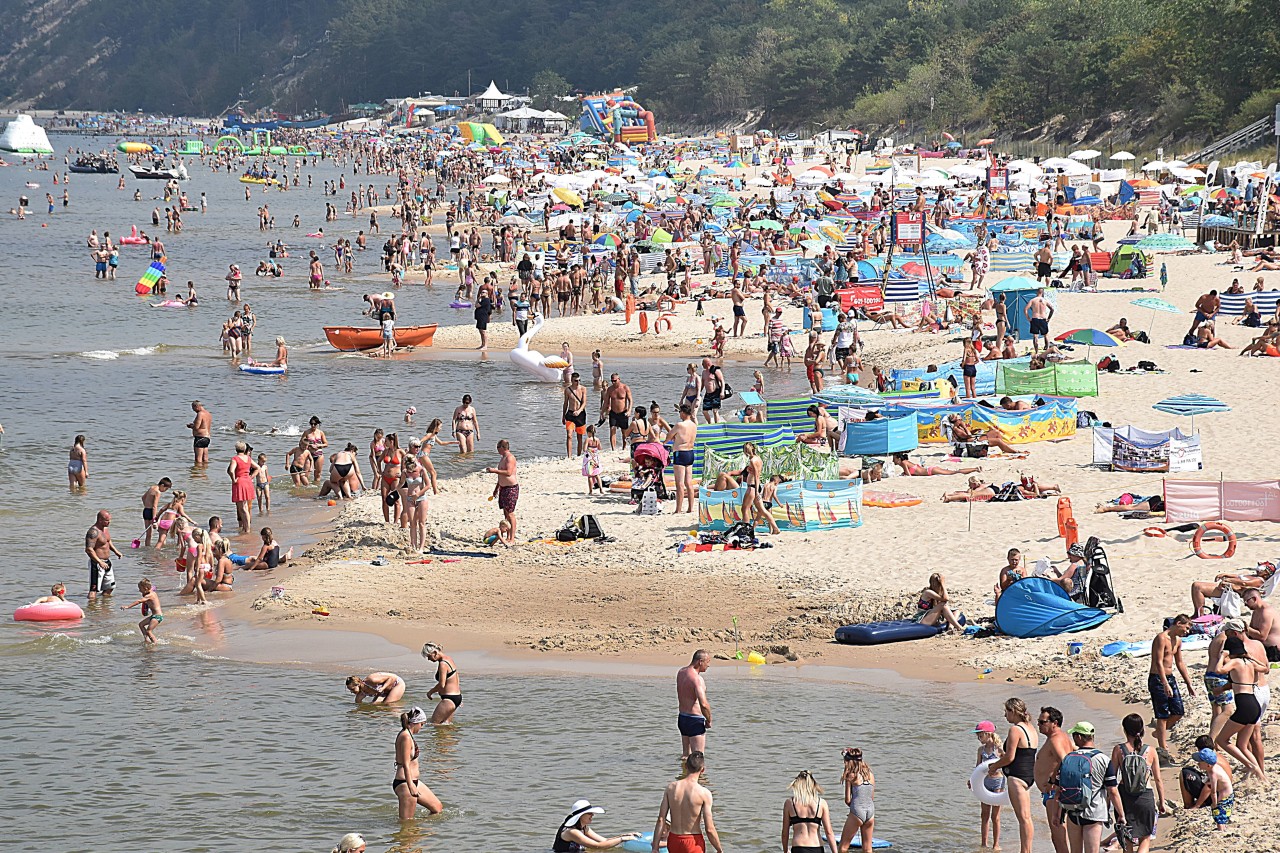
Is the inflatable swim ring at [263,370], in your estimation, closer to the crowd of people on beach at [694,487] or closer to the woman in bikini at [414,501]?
the crowd of people on beach at [694,487]

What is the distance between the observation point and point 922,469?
19.7m

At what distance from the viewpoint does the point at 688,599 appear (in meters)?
15.9

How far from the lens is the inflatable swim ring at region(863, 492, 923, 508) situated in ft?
60.1

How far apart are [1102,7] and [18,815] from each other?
260 ft

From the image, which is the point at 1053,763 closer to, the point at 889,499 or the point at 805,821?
the point at 805,821

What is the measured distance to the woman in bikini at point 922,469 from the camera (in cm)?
1959

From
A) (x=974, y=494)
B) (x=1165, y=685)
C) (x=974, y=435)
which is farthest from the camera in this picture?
(x=974, y=435)

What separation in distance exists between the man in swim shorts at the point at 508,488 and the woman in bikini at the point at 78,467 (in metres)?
7.10

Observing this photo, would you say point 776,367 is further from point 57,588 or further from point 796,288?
point 57,588

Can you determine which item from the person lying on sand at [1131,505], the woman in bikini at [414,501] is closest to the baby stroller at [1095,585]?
the person lying on sand at [1131,505]

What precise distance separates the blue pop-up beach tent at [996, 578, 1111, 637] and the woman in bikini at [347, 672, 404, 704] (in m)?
5.60

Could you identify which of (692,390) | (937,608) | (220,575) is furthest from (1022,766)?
(692,390)

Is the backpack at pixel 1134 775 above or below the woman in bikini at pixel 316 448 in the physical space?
below

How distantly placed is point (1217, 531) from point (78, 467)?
14.9 metres
